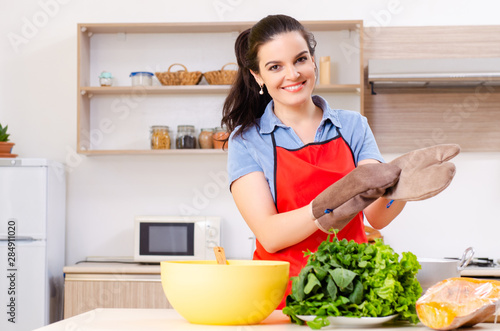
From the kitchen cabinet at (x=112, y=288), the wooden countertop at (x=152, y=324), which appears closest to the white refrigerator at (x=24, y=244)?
the kitchen cabinet at (x=112, y=288)

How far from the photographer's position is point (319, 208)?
115 centimetres

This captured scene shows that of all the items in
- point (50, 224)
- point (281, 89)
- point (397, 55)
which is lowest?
point (50, 224)

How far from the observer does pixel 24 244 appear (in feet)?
10.4

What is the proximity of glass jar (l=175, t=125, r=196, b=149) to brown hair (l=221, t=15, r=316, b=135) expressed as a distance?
1672 millimetres

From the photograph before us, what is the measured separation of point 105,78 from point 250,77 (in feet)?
6.40

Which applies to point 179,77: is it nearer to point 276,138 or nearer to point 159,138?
point 159,138

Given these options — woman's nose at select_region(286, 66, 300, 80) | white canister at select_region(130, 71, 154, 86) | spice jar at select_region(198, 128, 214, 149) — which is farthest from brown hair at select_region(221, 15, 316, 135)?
white canister at select_region(130, 71, 154, 86)

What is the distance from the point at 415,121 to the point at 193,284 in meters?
2.82

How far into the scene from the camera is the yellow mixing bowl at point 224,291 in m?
0.91

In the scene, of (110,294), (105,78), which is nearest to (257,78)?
(110,294)

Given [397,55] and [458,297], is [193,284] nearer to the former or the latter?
[458,297]

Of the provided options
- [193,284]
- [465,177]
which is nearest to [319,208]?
[193,284]

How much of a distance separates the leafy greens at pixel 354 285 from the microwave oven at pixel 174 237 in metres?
2.33

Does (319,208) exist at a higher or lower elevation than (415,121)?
lower
